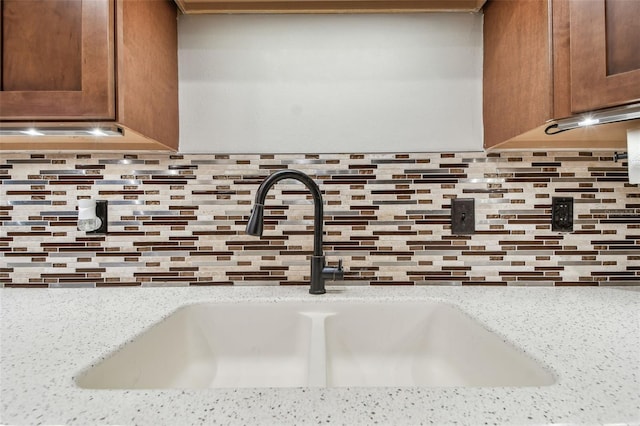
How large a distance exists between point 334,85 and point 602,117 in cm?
71

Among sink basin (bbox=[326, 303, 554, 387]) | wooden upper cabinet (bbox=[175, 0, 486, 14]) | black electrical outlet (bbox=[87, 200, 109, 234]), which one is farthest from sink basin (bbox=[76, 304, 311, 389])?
wooden upper cabinet (bbox=[175, 0, 486, 14])

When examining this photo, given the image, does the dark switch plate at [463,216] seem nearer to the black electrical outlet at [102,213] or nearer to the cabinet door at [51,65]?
the cabinet door at [51,65]

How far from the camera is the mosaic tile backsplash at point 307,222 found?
1.05 m

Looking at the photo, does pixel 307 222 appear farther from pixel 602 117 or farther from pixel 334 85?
pixel 602 117

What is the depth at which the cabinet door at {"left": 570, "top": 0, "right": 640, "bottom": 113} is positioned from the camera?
2.16 ft

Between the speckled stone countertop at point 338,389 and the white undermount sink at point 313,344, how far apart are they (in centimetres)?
8

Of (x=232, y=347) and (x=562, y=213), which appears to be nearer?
(x=232, y=347)

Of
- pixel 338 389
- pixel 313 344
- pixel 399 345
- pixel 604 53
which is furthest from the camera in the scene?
pixel 399 345

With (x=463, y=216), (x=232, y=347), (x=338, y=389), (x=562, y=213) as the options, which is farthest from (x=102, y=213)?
(x=562, y=213)

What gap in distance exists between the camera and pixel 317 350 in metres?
0.77

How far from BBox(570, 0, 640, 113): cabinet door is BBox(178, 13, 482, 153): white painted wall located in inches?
14.1

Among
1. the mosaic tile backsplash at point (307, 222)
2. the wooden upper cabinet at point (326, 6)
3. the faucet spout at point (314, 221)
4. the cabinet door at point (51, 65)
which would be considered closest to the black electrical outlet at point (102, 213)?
Result: the mosaic tile backsplash at point (307, 222)

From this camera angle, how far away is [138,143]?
3.24 ft

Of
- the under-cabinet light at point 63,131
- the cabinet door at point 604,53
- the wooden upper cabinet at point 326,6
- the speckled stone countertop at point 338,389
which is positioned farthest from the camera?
the wooden upper cabinet at point 326,6
